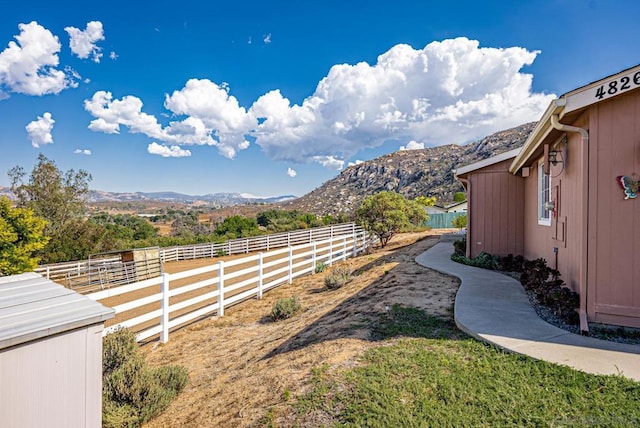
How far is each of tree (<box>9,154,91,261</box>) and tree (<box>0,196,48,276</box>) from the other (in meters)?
8.80

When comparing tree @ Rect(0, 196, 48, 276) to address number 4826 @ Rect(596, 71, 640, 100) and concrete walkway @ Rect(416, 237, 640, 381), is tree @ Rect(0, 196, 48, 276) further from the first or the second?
address number 4826 @ Rect(596, 71, 640, 100)

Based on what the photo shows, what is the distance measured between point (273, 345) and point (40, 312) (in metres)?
3.32

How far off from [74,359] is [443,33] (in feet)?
45.7

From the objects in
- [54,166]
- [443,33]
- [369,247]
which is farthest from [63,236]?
[443,33]

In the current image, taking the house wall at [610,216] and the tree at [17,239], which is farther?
the tree at [17,239]

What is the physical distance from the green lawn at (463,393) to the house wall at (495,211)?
247 inches

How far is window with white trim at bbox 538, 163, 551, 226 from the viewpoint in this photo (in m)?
6.43

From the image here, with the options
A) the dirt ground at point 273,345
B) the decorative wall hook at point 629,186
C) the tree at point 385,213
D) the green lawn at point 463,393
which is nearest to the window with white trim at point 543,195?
the dirt ground at point 273,345

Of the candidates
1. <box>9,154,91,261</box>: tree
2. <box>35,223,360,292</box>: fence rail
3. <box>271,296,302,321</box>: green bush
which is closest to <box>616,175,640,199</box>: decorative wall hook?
<box>271,296,302,321</box>: green bush

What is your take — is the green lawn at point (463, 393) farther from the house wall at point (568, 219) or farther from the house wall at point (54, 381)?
the house wall at point (568, 219)

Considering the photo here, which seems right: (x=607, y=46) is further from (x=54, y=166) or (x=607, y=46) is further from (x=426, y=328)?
(x=54, y=166)

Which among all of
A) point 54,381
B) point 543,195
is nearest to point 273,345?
point 54,381

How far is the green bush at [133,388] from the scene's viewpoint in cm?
311

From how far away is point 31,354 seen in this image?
1.79 m
